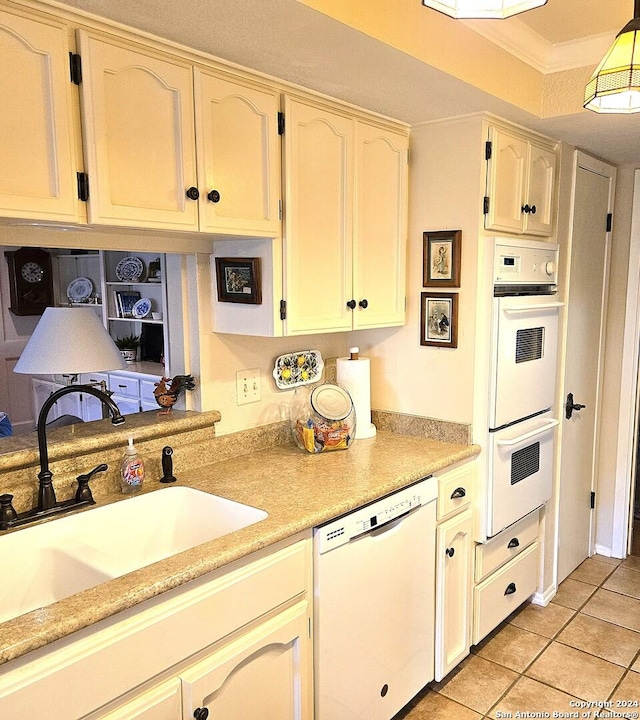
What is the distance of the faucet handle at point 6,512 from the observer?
1554 millimetres

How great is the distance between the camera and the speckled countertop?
1.18 meters

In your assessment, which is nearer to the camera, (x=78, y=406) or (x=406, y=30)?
(x=406, y=30)

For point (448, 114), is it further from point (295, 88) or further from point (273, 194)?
point (273, 194)

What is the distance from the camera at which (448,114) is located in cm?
230

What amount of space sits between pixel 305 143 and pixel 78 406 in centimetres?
326

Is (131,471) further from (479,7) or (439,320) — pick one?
(479,7)

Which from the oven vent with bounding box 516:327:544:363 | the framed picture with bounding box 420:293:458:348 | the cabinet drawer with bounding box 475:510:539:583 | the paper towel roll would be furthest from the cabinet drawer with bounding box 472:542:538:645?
the framed picture with bounding box 420:293:458:348

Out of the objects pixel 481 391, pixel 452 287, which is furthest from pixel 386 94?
pixel 481 391

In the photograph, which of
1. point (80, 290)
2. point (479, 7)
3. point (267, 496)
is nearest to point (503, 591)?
point (267, 496)

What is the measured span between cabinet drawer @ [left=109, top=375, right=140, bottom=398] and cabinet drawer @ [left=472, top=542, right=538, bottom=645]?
2414 mm

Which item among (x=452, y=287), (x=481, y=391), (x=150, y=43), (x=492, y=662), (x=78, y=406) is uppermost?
(x=150, y=43)

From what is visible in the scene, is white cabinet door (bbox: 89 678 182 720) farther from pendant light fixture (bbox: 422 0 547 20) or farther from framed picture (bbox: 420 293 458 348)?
framed picture (bbox: 420 293 458 348)

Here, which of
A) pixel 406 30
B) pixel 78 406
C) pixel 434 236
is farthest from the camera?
pixel 78 406

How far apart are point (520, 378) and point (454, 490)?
579 mm
